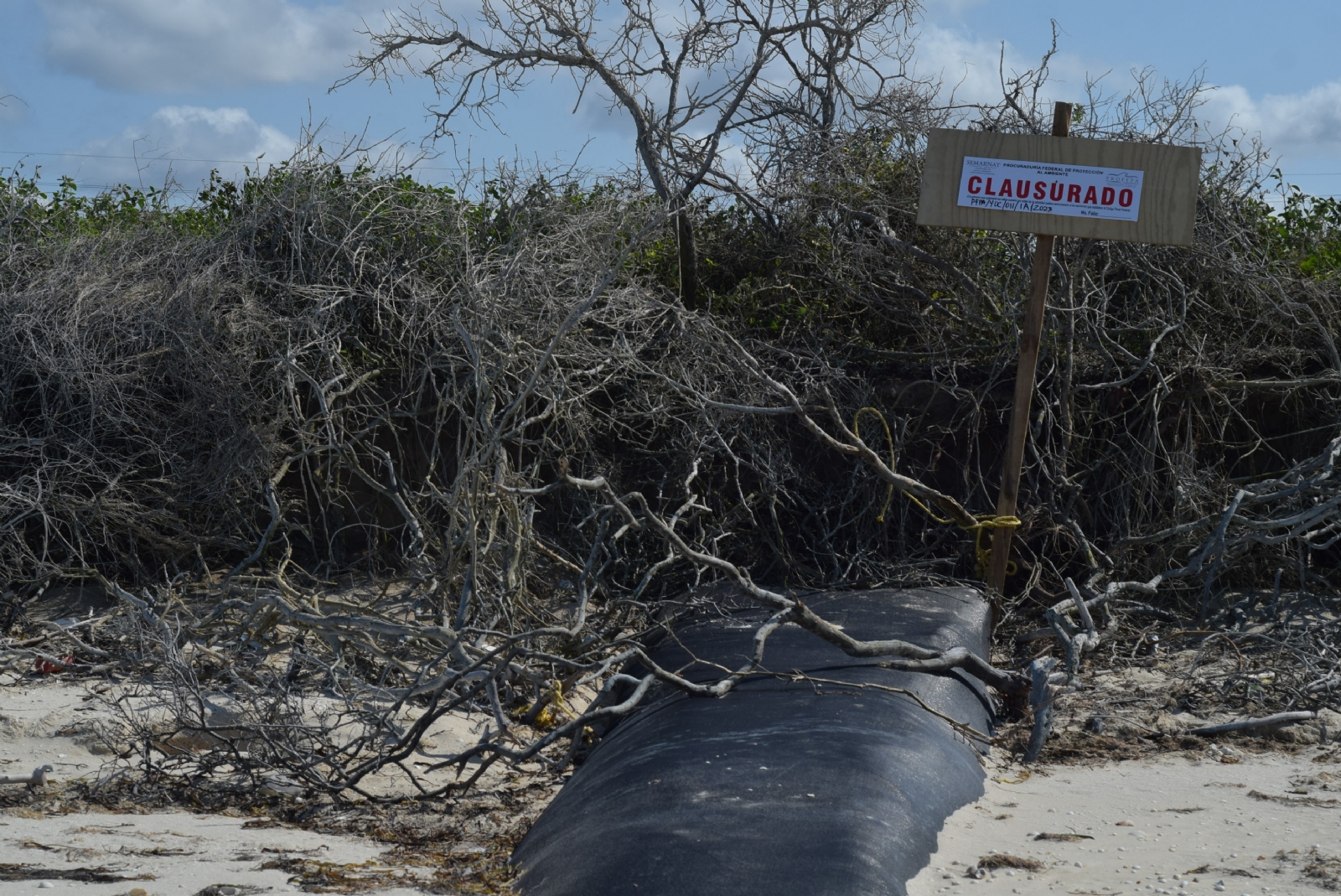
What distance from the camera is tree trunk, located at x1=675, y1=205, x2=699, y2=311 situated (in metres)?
7.05

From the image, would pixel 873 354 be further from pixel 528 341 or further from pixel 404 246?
pixel 404 246

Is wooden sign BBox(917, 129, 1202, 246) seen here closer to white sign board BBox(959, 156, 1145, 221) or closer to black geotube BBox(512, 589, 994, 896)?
white sign board BBox(959, 156, 1145, 221)

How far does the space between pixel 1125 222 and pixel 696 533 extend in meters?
2.80

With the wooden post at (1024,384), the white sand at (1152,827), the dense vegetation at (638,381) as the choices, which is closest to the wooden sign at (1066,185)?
the wooden post at (1024,384)

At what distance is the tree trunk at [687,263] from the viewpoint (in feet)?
23.1

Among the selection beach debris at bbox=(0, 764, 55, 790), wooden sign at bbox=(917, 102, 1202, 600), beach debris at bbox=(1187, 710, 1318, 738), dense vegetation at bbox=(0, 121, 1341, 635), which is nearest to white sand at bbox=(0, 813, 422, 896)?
beach debris at bbox=(0, 764, 55, 790)

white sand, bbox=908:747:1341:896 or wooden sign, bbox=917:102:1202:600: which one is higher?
wooden sign, bbox=917:102:1202:600

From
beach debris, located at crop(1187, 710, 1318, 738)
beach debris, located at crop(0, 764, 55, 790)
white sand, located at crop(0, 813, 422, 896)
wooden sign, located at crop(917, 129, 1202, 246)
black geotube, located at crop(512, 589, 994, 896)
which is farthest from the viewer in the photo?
wooden sign, located at crop(917, 129, 1202, 246)

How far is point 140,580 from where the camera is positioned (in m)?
6.48

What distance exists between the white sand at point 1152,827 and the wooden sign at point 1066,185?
82.0 inches

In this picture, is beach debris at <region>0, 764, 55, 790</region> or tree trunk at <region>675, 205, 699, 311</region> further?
tree trunk at <region>675, 205, 699, 311</region>

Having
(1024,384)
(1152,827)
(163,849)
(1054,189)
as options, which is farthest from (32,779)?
(1054,189)

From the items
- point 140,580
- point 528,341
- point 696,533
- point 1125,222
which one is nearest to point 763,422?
point 696,533

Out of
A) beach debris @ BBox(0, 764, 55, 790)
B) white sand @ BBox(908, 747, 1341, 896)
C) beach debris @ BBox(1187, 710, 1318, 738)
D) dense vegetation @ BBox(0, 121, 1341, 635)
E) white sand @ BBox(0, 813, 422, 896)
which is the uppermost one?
dense vegetation @ BBox(0, 121, 1341, 635)
